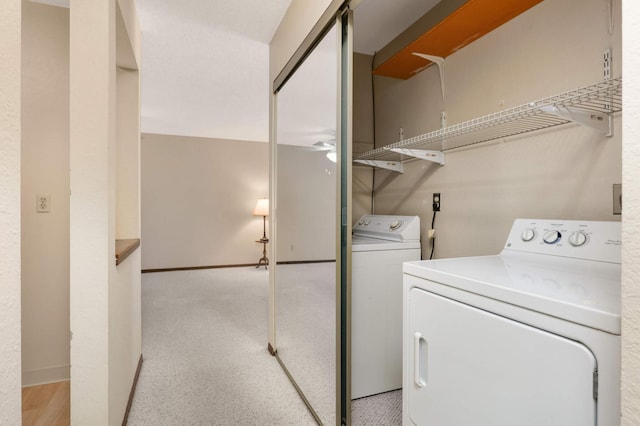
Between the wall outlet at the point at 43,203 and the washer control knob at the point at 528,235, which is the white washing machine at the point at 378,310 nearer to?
the washer control knob at the point at 528,235

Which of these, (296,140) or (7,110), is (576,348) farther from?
(296,140)

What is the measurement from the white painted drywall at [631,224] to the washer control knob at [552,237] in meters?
0.84

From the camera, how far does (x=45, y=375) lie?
7.13ft

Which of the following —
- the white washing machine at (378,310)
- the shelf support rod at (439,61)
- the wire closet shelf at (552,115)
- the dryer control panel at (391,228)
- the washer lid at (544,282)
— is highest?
the shelf support rod at (439,61)

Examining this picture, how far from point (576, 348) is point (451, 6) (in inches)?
73.0

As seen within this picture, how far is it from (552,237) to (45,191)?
9.20ft

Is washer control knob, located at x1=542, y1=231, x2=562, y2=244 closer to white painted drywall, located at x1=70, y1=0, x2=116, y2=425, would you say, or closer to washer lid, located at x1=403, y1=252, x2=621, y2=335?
washer lid, located at x1=403, y1=252, x2=621, y2=335

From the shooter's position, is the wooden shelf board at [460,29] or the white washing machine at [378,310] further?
the white washing machine at [378,310]

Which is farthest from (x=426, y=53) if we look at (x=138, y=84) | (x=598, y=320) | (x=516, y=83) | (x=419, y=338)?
(x=138, y=84)

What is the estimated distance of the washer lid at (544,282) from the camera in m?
0.71

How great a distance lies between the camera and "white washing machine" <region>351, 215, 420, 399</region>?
5.95ft

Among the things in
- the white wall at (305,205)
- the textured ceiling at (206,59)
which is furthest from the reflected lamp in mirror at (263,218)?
the white wall at (305,205)

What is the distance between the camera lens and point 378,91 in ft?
8.69

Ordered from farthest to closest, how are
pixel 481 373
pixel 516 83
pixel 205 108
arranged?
pixel 205 108 → pixel 516 83 → pixel 481 373
